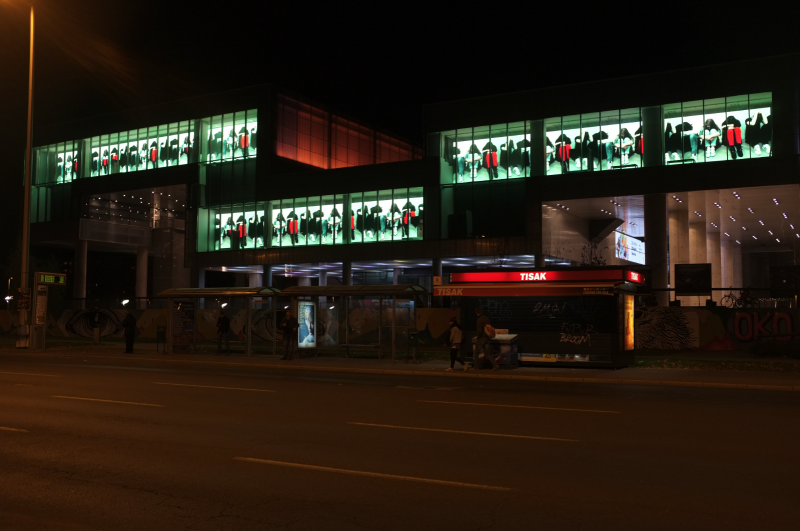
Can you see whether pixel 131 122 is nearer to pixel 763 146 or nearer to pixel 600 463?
pixel 763 146

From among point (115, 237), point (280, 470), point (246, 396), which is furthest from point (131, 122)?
point (280, 470)

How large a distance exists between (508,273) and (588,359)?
3838mm

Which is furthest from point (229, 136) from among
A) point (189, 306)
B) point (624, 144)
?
point (624, 144)

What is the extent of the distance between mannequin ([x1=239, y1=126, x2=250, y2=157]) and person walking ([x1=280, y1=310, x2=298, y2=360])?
102ft

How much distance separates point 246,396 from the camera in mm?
14969

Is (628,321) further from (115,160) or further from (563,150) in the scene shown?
(115,160)

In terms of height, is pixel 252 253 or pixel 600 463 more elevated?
pixel 252 253

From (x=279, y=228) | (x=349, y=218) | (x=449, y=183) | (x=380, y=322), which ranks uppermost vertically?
(x=449, y=183)

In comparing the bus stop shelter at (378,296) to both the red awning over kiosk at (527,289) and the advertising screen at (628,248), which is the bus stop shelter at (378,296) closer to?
the red awning over kiosk at (527,289)

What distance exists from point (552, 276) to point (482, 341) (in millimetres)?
3496

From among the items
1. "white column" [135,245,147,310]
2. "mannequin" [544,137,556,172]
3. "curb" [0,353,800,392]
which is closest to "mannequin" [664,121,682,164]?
"mannequin" [544,137,556,172]

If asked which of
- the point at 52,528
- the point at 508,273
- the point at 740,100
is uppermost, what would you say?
the point at 740,100

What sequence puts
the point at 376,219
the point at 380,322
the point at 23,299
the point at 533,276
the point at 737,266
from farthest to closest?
the point at 737,266, the point at 376,219, the point at 23,299, the point at 380,322, the point at 533,276

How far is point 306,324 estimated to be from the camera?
28.2 m
